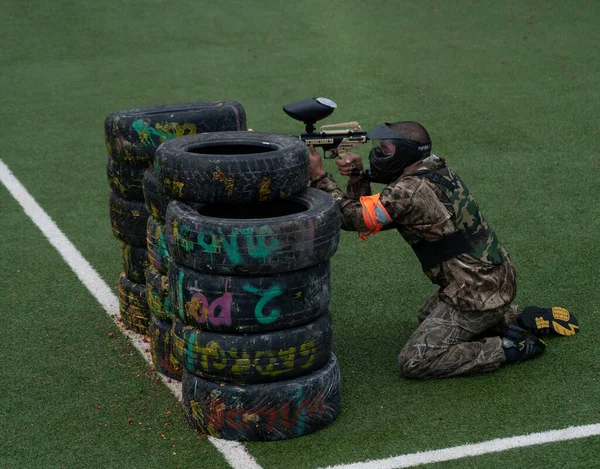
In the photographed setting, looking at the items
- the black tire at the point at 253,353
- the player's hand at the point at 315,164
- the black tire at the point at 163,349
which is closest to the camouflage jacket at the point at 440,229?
the player's hand at the point at 315,164

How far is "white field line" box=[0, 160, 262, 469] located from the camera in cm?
569

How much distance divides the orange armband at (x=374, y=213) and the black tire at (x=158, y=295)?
4.64 feet

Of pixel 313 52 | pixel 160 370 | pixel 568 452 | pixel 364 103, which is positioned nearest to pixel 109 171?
pixel 160 370

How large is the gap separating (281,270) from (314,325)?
1.57 ft

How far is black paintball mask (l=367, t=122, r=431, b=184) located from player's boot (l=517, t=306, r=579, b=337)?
4.85ft

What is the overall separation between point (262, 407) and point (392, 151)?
2061mm

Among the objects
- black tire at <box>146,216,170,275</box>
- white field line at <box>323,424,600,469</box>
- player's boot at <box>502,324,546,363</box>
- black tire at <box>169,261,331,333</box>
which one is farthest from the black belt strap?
black tire at <box>146,216,170,275</box>

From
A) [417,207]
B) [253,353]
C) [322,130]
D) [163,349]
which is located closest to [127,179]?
[163,349]

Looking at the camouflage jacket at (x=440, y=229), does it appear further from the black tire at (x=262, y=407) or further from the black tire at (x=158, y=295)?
the black tire at (x=158, y=295)

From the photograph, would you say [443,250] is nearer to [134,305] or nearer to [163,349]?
[163,349]

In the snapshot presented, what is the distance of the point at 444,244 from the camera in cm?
658

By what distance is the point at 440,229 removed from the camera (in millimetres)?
6492

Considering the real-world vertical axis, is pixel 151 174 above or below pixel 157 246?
above

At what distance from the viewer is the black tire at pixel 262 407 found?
5.68m
